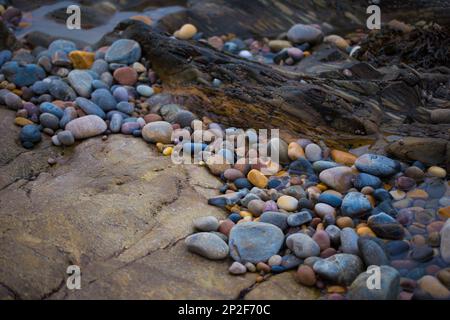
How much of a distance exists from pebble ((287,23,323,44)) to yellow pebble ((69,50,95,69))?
7.22ft

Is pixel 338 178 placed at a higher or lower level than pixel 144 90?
lower

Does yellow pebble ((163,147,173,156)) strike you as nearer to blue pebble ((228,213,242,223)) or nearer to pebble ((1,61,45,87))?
blue pebble ((228,213,242,223))

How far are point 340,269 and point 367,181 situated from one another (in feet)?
2.95

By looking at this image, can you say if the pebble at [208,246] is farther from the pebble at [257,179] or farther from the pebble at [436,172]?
the pebble at [436,172]

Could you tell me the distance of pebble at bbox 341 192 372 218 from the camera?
323cm

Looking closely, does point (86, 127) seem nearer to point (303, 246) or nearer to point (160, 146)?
point (160, 146)

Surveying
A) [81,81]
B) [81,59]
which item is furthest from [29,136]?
[81,59]

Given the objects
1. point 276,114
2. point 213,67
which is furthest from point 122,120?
point 276,114

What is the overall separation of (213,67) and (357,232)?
223 centimetres

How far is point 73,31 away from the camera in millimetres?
5949

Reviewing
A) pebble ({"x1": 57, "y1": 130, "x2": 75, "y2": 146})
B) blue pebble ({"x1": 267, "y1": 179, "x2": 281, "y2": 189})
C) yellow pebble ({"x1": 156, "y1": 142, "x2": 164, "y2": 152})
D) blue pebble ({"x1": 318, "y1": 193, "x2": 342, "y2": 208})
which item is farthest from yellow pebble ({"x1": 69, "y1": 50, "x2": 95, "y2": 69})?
blue pebble ({"x1": 318, "y1": 193, "x2": 342, "y2": 208})

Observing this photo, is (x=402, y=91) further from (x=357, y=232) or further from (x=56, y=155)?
(x=56, y=155)

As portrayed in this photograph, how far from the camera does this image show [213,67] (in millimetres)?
4688

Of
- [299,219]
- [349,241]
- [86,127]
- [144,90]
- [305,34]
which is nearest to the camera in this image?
[349,241]
